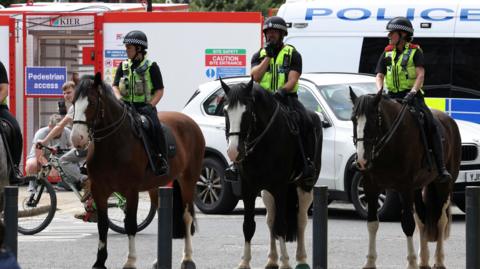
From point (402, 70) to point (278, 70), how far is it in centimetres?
124

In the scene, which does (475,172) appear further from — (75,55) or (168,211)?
(75,55)

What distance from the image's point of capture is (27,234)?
56.0 feet

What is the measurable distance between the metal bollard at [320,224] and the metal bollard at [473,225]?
1.18 meters

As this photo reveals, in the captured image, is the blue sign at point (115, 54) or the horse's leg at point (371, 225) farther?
the blue sign at point (115, 54)

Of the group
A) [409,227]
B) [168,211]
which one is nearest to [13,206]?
[168,211]

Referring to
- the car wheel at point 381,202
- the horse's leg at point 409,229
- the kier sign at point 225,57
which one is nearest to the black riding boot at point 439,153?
the horse's leg at point 409,229

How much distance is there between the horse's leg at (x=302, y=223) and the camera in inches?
503

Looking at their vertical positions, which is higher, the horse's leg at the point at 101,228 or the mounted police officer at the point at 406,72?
the mounted police officer at the point at 406,72

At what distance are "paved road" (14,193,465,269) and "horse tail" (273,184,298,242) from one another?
87 centimetres

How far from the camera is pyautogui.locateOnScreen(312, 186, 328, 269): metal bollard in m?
11.1

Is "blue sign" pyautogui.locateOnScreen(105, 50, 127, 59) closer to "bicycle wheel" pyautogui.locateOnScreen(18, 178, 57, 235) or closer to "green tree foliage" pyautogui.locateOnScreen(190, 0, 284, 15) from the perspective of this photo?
"bicycle wheel" pyautogui.locateOnScreen(18, 178, 57, 235)

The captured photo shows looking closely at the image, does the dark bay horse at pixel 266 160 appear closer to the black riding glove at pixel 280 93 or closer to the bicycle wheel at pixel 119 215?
the black riding glove at pixel 280 93

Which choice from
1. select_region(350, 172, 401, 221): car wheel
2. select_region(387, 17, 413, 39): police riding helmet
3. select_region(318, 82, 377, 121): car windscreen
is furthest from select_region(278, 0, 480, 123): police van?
select_region(387, 17, 413, 39): police riding helmet

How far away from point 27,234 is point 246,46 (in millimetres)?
8404
